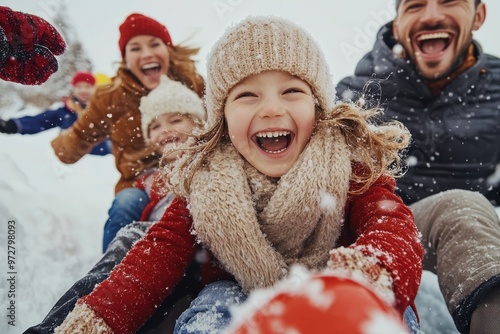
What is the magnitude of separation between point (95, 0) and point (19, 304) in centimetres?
399

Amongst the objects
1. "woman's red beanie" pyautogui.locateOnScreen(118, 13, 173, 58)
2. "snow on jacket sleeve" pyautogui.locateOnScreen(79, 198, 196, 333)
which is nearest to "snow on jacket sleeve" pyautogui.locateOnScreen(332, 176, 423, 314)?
"snow on jacket sleeve" pyautogui.locateOnScreen(79, 198, 196, 333)

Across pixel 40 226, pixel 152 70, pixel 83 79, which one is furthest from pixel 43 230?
pixel 83 79

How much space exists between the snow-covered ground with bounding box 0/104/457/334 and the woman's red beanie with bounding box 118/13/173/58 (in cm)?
86

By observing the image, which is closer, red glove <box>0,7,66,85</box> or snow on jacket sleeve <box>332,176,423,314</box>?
snow on jacket sleeve <box>332,176,423,314</box>

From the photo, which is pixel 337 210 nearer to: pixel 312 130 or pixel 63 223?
pixel 312 130

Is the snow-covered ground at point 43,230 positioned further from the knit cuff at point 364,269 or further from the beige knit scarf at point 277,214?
the knit cuff at point 364,269

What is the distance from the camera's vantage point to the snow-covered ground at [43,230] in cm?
134

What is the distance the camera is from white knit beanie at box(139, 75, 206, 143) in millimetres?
1801

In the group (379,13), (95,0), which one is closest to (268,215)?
(379,13)

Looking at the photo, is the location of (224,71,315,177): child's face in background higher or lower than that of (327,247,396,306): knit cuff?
higher

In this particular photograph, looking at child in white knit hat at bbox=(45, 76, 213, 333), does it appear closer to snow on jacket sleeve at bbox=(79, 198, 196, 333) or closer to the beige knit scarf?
snow on jacket sleeve at bbox=(79, 198, 196, 333)

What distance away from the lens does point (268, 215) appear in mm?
858

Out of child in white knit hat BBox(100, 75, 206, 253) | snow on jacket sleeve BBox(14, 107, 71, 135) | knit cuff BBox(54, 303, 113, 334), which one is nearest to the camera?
knit cuff BBox(54, 303, 113, 334)

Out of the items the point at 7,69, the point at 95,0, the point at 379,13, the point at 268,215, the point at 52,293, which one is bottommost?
the point at 52,293
